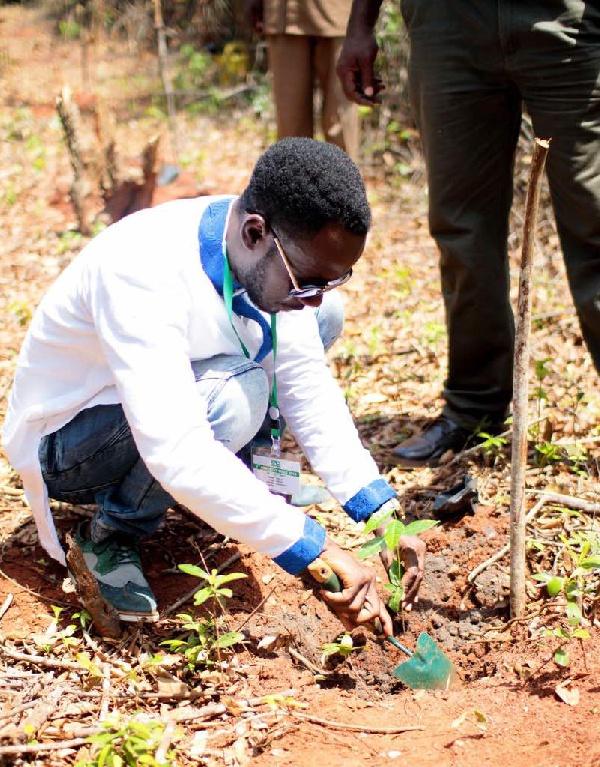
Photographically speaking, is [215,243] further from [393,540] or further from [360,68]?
[360,68]

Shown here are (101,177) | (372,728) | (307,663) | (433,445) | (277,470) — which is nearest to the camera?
(372,728)

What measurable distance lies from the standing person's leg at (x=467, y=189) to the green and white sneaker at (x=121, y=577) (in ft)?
3.86

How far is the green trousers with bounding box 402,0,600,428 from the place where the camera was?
262 centimetres

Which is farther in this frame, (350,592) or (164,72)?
(164,72)

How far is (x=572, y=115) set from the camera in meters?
2.66

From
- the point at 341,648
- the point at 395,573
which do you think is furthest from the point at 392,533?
the point at 341,648

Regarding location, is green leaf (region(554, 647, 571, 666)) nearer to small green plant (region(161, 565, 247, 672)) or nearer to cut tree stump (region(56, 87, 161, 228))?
small green plant (region(161, 565, 247, 672))

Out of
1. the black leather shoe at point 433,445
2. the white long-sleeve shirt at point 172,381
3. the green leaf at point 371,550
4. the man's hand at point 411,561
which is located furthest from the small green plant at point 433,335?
the green leaf at point 371,550

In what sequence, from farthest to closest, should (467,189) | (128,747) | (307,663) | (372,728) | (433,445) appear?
(433,445) → (467,189) → (307,663) → (372,728) → (128,747)

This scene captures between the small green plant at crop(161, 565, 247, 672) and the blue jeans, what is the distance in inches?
11.9

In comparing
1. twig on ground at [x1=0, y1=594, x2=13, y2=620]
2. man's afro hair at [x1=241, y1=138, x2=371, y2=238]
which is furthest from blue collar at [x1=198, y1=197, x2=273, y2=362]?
twig on ground at [x1=0, y1=594, x2=13, y2=620]

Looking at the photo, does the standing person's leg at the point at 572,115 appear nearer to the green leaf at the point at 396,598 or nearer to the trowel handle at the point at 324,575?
the green leaf at the point at 396,598

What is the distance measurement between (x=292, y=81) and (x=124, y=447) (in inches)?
116

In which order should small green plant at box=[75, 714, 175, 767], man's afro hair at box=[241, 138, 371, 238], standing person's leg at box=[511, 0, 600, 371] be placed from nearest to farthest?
small green plant at box=[75, 714, 175, 767]
man's afro hair at box=[241, 138, 371, 238]
standing person's leg at box=[511, 0, 600, 371]
